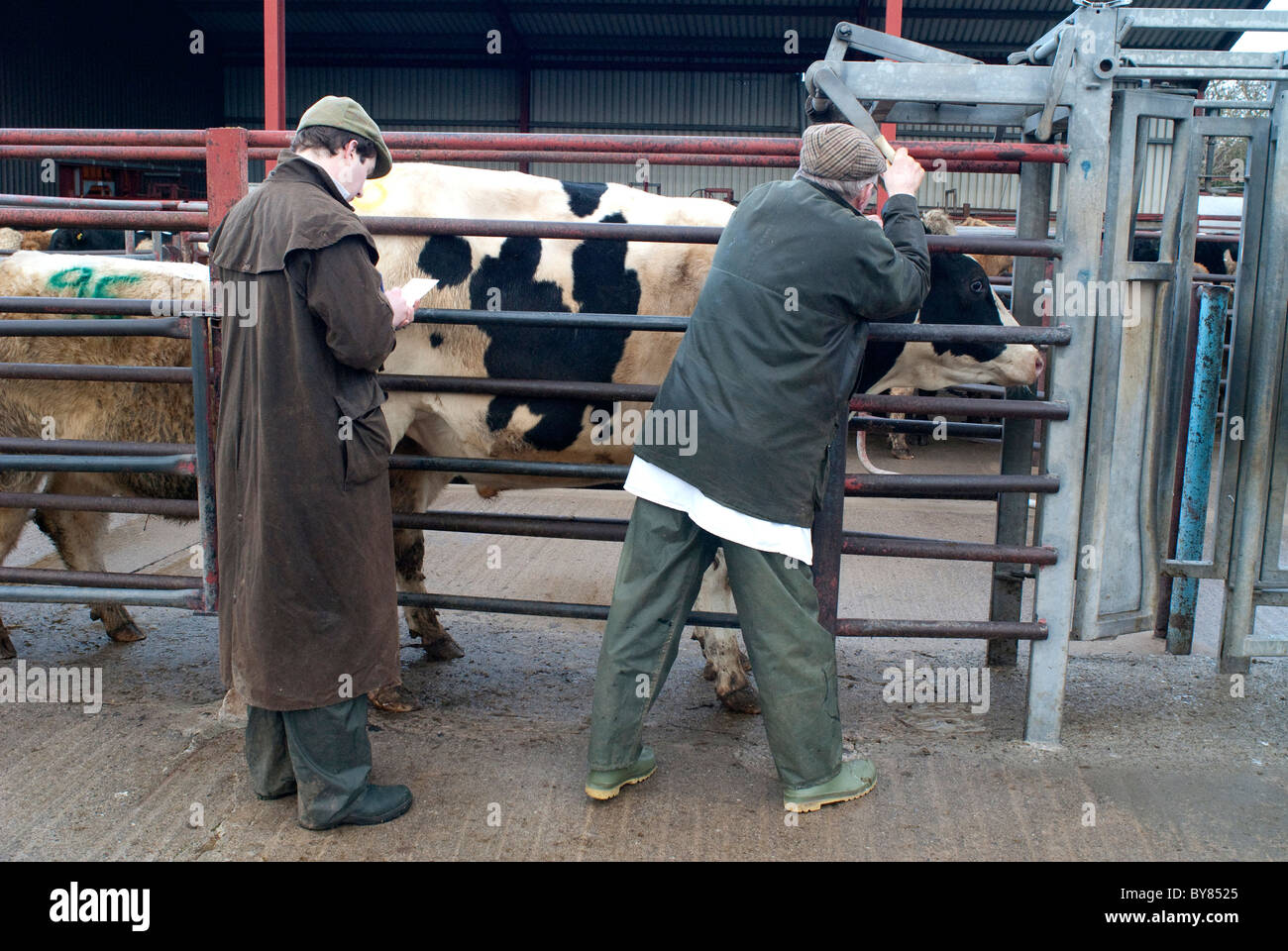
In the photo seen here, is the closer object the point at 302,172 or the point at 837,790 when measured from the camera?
the point at 302,172

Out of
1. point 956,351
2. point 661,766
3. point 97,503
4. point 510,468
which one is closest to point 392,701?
point 510,468

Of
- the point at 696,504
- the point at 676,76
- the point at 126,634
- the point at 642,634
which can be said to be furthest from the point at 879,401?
the point at 676,76

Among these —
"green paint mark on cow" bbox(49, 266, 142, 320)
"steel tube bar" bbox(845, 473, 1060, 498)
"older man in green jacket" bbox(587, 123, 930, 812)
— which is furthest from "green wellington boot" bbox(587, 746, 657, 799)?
"green paint mark on cow" bbox(49, 266, 142, 320)

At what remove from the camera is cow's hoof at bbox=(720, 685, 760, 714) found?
3.85 metres

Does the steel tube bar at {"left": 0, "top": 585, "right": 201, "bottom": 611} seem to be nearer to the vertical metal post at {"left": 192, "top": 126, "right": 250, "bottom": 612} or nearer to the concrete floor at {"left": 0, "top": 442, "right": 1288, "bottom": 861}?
the vertical metal post at {"left": 192, "top": 126, "right": 250, "bottom": 612}

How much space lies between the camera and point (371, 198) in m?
3.73

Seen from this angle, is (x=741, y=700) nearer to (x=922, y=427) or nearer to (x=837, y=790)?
(x=837, y=790)

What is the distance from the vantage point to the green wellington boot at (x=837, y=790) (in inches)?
119

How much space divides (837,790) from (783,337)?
1287mm

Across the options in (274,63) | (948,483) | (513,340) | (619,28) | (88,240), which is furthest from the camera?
(619,28)

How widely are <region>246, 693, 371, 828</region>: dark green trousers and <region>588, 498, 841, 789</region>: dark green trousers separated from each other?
65 centimetres

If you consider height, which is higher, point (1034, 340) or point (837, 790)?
point (1034, 340)

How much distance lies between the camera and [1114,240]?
11.3 ft

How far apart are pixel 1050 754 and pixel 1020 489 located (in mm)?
859
